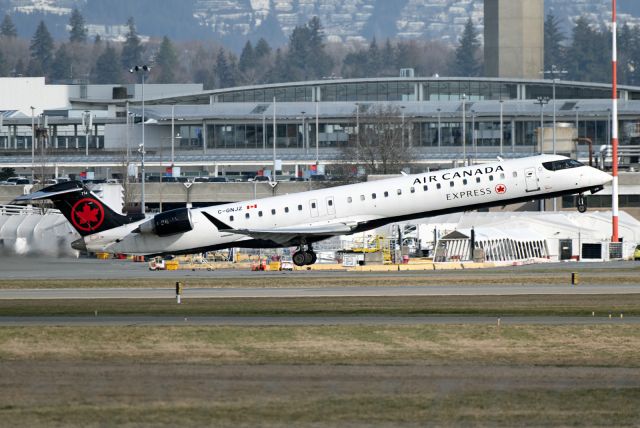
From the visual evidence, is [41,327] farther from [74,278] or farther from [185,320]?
[74,278]

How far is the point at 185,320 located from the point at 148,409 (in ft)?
48.2

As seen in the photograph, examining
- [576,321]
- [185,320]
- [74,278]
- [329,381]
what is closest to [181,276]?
[74,278]

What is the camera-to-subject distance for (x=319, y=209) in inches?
2459

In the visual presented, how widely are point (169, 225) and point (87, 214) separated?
12.4ft

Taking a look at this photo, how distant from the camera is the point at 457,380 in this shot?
32.0 m

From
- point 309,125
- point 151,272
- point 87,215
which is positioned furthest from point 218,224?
point 309,125

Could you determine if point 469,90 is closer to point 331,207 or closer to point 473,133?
point 473,133

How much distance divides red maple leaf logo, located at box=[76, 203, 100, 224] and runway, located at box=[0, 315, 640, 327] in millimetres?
18214

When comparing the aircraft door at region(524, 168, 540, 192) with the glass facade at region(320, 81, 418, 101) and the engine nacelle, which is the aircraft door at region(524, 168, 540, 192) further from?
the glass facade at region(320, 81, 418, 101)

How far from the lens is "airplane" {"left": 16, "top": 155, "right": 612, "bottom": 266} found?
60.4 metres

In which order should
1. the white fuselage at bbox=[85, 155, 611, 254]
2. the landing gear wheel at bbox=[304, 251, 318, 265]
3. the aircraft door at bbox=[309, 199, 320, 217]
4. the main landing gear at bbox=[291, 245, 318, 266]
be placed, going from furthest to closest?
the landing gear wheel at bbox=[304, 251, 318, 265] < the main landing gear at bbox=[291, 245, 318, 266] < the aircraft door at bbox=[309, 199, 320, 217] < the white fuselage at bbox=[85, 155, 611, 254]

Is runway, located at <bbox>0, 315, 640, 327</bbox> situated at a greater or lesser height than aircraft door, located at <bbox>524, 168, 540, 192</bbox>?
lesser

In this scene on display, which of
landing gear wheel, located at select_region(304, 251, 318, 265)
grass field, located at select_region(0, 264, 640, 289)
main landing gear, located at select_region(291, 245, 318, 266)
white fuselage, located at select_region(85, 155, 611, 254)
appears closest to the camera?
grass field, located at select_region(0, 264, 640, 289)

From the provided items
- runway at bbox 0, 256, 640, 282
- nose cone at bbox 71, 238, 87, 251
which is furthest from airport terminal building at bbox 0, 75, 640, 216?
nose cone at bbox 71, 238, 87, 251
